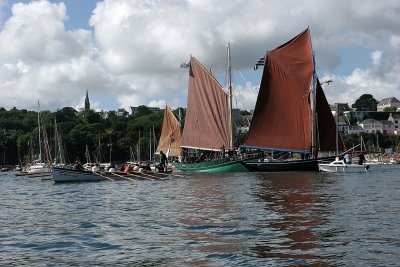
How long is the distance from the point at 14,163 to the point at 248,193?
541ft

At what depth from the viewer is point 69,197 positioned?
3828cm

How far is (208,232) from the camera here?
2020 cm

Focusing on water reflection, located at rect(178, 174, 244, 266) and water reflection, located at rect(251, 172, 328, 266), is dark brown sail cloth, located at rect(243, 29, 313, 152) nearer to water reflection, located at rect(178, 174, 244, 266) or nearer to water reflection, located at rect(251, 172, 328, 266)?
water reflection, located at rect(251, 172, 328, 266)

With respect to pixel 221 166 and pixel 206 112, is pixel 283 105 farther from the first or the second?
pixel 221 166

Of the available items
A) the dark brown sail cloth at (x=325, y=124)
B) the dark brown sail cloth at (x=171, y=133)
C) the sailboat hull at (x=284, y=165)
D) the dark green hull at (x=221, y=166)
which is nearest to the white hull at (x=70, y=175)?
the dark green hull at (x=221, y=166)

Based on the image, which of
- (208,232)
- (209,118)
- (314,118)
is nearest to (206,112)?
(209,118)

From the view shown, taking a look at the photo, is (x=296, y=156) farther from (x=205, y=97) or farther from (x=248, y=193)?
(x=248, y=193)

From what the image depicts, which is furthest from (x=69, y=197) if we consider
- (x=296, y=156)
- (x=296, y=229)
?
(x=296, y=156)

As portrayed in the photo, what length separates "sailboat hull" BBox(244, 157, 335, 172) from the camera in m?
72.4

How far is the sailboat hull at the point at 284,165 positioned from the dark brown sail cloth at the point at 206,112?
489cm

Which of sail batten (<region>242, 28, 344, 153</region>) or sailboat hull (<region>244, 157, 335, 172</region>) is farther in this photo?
sailboat hull (<region>244, 157, 335, 172</region>)

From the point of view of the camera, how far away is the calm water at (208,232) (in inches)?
624

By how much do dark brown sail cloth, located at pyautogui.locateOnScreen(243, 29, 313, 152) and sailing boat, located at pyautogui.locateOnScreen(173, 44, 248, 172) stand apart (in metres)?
5.83

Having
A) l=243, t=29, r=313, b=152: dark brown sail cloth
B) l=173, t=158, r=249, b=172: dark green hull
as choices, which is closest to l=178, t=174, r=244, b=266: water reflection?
l=243, t=29, r=313, b=152: dark brown sail cloth
